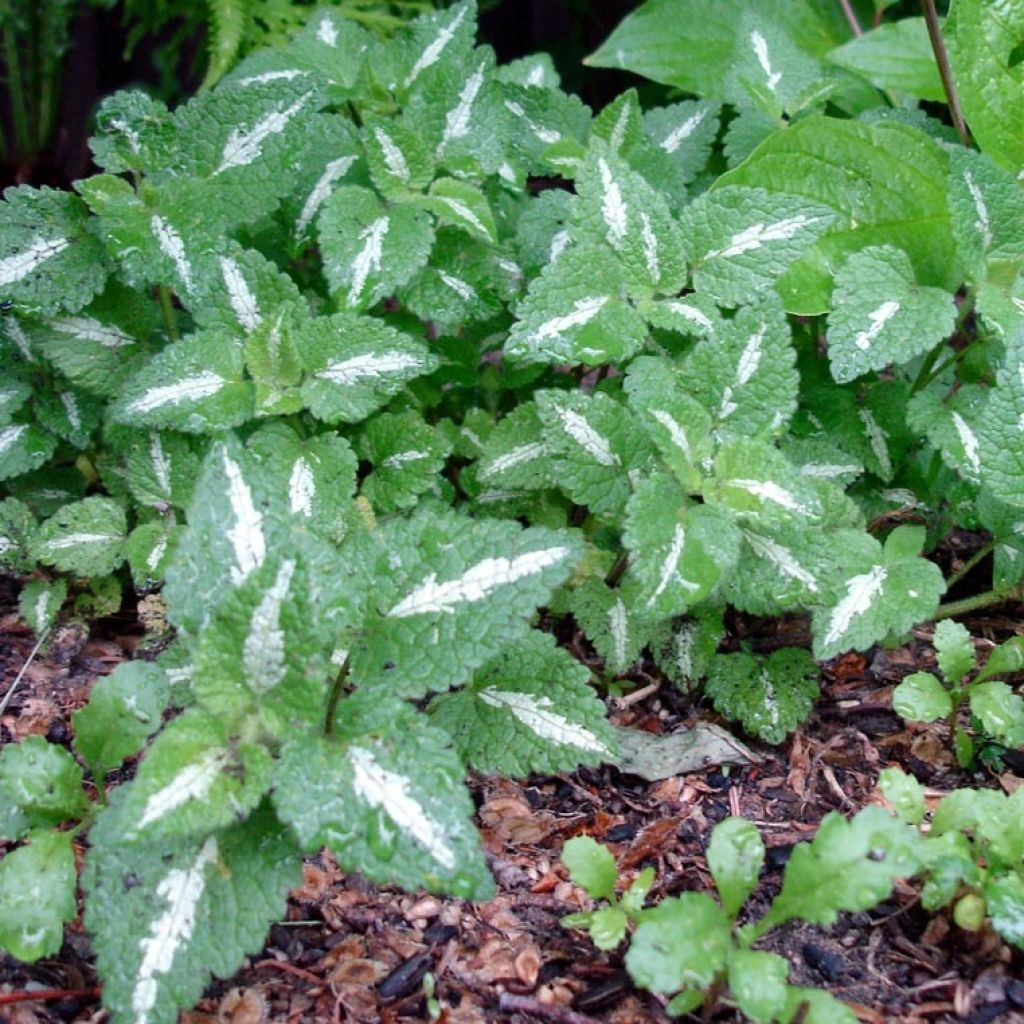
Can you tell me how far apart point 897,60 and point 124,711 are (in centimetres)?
241

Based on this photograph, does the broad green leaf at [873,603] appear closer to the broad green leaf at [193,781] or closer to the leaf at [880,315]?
the leaf at [880,315]

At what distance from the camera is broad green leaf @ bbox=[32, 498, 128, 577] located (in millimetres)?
1954

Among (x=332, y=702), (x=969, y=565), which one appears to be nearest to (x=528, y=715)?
(x=332, y=702)

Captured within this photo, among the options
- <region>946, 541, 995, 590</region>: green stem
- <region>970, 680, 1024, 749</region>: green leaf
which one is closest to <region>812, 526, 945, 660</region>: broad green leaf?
<region>970, 680, 1024, 749</region>: green leaf

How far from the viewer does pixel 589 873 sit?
4.83 ft

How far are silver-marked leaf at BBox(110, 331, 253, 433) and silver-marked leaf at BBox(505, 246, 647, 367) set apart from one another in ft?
1.60

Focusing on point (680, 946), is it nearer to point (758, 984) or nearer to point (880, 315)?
point (758, 984)

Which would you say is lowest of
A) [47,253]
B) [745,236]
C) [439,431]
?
[439,431]

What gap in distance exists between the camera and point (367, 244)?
6.42 ft

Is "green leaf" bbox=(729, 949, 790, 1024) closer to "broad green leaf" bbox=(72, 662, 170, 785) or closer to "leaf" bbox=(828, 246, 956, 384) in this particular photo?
"broad green leaf" bbox=(72, 662, 170, 785)

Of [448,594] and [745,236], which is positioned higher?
[745,236]

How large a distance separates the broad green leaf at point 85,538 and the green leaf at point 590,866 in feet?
3.31

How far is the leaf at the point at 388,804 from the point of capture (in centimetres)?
123

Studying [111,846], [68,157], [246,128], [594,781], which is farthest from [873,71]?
[68,157]
